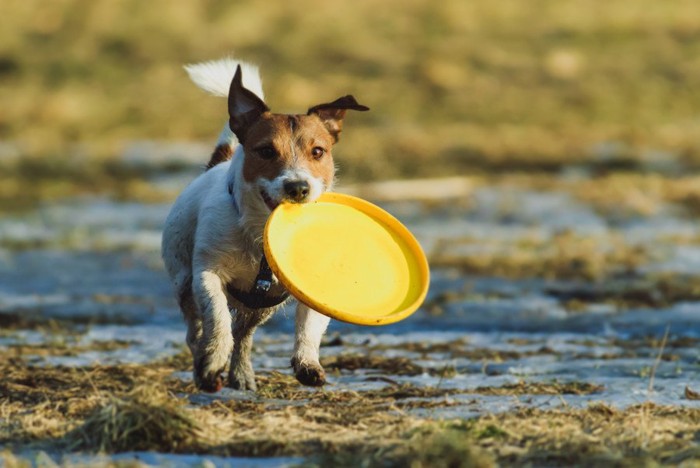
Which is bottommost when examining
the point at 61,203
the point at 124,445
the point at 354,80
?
the point at 124,445

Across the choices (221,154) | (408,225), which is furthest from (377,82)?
(221,154)

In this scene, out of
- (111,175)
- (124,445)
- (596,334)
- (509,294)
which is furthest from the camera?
(111,175)

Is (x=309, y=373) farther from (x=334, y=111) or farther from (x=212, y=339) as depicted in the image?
(x=334, y=111)

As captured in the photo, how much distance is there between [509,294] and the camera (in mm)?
11438

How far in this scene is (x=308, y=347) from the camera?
20.8ft

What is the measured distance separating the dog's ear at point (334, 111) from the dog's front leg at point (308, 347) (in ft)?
3.27

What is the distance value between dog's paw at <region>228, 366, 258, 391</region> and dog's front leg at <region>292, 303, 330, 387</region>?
594mm

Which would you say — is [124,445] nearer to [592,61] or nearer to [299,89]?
[299,89]

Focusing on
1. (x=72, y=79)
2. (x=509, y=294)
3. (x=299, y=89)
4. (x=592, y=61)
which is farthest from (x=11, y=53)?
(x=509, y=294)

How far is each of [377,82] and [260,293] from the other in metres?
21.4

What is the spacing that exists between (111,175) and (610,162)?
9.26m

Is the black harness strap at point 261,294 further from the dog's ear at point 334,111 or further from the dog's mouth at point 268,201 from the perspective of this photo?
the dog's ear at point 334,111

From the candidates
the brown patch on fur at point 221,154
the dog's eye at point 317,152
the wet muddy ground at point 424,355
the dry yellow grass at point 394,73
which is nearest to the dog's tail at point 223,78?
the brown patch on fur at point 221,154

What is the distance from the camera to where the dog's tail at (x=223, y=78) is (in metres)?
7.02
